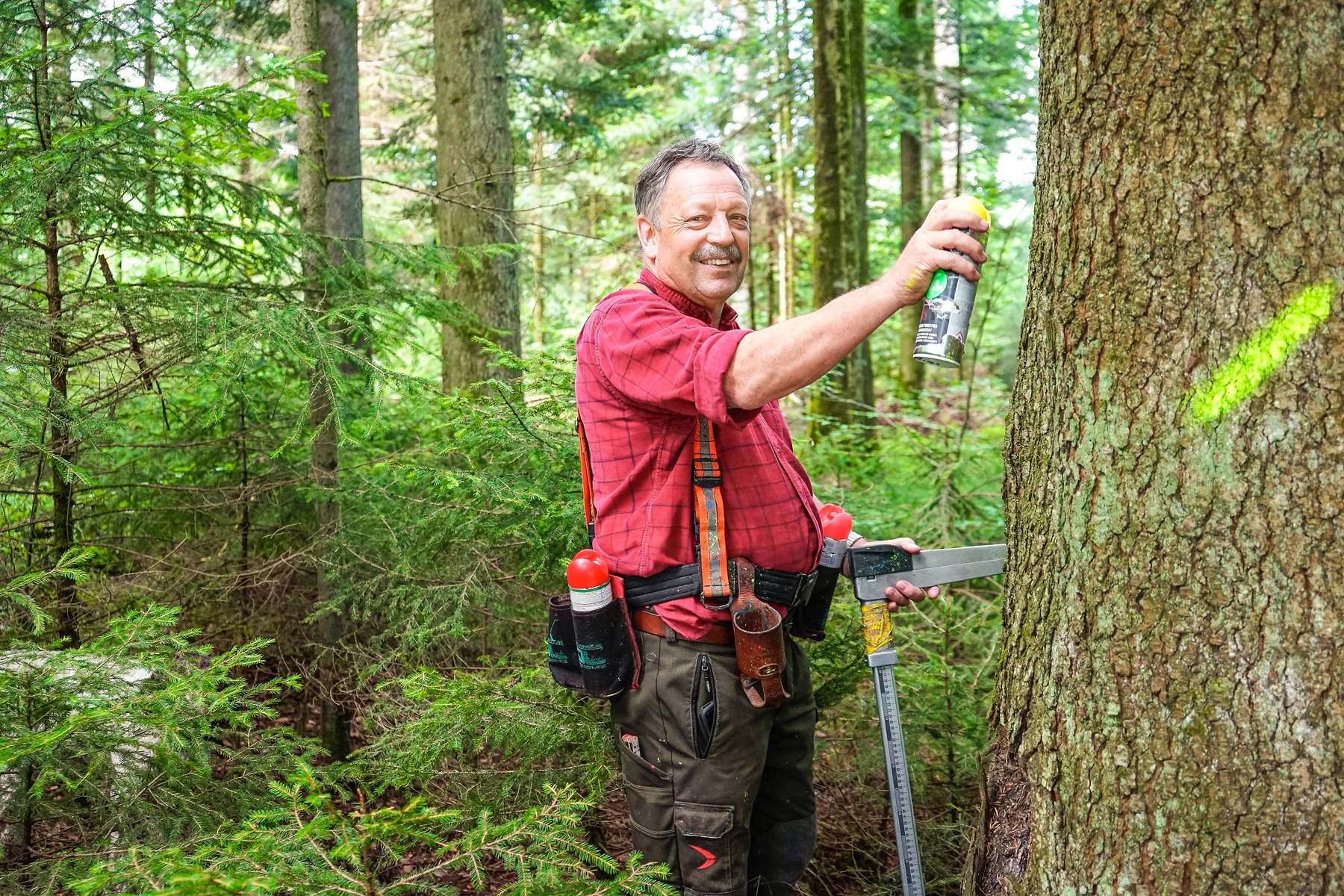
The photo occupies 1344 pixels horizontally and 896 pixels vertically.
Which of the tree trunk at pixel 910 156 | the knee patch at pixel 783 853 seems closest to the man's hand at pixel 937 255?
the knee patch at pixel 783 853

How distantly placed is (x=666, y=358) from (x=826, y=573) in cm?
100

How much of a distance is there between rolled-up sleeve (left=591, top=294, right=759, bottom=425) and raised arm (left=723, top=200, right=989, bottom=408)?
100 millimetres

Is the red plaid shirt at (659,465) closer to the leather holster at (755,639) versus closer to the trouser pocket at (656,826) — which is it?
the leather holster at (755,639)

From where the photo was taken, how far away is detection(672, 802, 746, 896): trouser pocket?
8.01 feet

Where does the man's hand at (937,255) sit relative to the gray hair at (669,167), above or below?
below

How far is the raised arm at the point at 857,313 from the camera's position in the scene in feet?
6.27

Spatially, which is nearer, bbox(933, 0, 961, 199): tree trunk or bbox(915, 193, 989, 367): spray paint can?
bbox(915, 193, 989, 367): spray paint can

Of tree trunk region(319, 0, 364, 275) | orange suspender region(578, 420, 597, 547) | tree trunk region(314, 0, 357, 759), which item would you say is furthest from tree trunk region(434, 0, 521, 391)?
orange suspender region(578, 420, 597, 547)

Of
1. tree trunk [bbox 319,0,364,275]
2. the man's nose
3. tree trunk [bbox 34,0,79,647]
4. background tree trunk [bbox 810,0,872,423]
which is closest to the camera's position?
the man's nose

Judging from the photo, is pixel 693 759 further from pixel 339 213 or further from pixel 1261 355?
pixel 339 213

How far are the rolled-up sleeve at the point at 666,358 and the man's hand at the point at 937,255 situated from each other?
0.37 m

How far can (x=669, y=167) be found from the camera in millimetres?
2584

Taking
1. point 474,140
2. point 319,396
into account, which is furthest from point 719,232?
point 474,140

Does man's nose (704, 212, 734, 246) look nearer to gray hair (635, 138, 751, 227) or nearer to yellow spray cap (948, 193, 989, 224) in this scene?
gray hair (635, 138, 751, 227)
